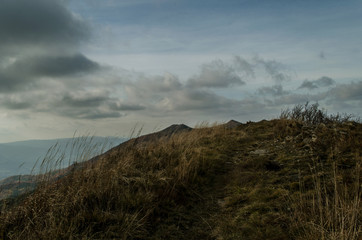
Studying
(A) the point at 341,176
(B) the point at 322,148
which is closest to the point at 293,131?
(B) the point at 322,148

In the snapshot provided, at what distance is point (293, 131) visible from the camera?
9367 millimetres

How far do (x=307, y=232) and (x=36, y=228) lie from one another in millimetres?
3647

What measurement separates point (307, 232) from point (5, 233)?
13.7 feet

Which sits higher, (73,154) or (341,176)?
(73,154)

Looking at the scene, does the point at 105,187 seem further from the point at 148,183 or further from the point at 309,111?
the point at 309,111

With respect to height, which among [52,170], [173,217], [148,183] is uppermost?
[52,170]

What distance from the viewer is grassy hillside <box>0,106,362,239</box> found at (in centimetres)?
342

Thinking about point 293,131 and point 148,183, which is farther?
point 293,131

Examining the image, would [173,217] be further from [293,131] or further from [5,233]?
[293,131]

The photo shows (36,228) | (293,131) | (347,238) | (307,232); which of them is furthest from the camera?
(293,131)

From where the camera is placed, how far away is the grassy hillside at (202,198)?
3424 mm

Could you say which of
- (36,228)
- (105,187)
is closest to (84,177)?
(105,187)

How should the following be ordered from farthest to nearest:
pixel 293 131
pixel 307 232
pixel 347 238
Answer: pixel 293 131 → pixel 307 232 → pixel 347 238

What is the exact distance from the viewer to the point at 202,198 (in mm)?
5297
